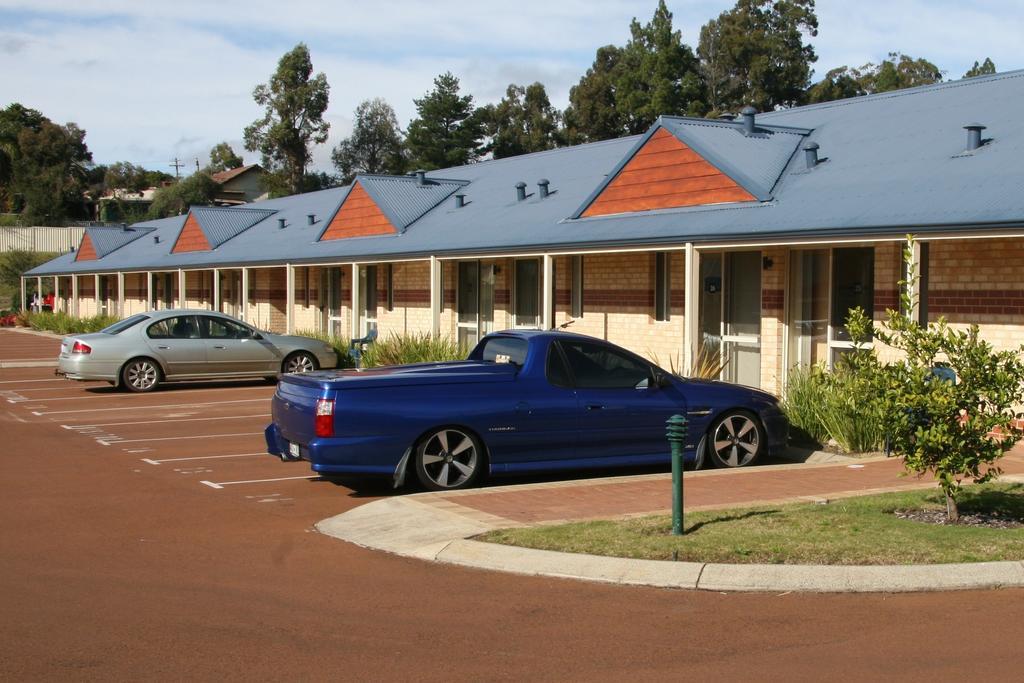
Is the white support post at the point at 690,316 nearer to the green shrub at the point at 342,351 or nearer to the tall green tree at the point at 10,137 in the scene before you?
the green shrub at the point at 342,351

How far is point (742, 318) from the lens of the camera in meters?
17.9

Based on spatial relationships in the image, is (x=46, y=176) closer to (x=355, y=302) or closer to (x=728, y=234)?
(x=355, y=302)

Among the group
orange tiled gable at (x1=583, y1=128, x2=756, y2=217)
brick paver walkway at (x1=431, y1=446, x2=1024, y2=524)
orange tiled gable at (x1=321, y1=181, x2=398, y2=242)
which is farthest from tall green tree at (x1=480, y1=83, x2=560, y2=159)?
brick paver walkway at (x1=431, y1=446, x2=1024, y2=524)

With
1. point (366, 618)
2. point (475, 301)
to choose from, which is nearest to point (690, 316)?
point (475, 301)

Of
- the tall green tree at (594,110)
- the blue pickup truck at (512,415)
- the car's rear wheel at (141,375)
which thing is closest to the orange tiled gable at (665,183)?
the blue pickup truck at (512,415)

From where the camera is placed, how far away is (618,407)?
11.3m

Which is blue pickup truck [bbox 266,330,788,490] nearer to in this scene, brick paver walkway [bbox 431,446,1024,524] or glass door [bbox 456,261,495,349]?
brick paver walkway [bbox 431,446,1024,524]

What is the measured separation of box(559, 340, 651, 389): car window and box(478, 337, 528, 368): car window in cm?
43

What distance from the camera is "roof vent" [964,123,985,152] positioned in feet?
50.3

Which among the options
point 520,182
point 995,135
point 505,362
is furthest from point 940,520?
point 520,182

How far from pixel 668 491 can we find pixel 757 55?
55123 millimetres

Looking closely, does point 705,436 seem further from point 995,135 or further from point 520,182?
point 520,182

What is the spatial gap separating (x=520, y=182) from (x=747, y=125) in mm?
7168

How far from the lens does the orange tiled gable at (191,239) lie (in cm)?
3850
